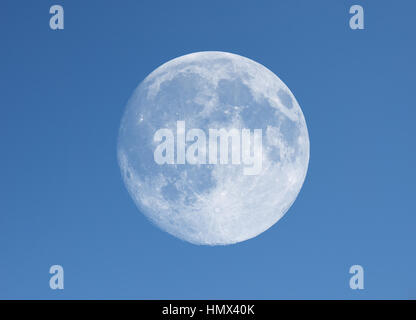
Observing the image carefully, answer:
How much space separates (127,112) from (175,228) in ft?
12.6

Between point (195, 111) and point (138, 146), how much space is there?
6.57 ft

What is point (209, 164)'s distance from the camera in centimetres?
1510

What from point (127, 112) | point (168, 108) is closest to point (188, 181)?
point (168, 108)

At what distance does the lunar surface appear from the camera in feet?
50.3

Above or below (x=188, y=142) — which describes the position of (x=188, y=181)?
below

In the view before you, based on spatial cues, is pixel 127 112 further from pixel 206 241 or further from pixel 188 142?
pixel 206 241

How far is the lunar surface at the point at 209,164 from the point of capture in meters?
15.3
